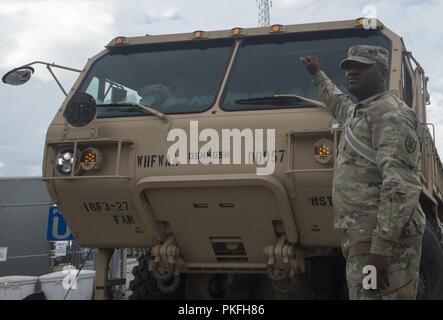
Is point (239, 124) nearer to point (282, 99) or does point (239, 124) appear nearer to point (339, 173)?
point (282, 99)

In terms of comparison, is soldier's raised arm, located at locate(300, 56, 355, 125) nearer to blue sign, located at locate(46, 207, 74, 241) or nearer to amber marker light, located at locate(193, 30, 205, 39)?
amber marker light, located at locate(193, 30, 205, 39)

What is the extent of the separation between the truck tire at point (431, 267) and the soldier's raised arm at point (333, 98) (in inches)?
47.8

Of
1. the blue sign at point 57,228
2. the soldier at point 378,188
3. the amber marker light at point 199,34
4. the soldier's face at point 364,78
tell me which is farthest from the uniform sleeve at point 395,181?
the blue sign at point 57,228

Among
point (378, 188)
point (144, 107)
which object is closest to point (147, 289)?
point (144, 107)

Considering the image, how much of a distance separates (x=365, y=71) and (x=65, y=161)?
2249 mm

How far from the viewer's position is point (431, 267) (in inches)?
157

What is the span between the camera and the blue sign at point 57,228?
5582 mm

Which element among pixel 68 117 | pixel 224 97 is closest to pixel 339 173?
pixel 224 97

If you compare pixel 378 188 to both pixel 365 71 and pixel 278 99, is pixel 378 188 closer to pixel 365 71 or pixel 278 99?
pixel 365 71

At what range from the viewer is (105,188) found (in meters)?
3.90

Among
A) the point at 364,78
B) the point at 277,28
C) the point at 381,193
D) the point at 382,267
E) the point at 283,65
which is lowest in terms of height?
the point at 382,267

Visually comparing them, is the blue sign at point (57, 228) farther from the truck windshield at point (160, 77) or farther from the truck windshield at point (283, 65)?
the truck windshield at point (283, 65)

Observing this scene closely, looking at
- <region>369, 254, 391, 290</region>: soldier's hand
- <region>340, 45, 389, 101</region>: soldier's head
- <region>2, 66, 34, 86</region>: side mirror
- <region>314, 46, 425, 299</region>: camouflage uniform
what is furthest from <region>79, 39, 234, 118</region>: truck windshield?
<region>369, 254, 391, 290</region>: soldier's hand

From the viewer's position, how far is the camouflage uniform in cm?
243
